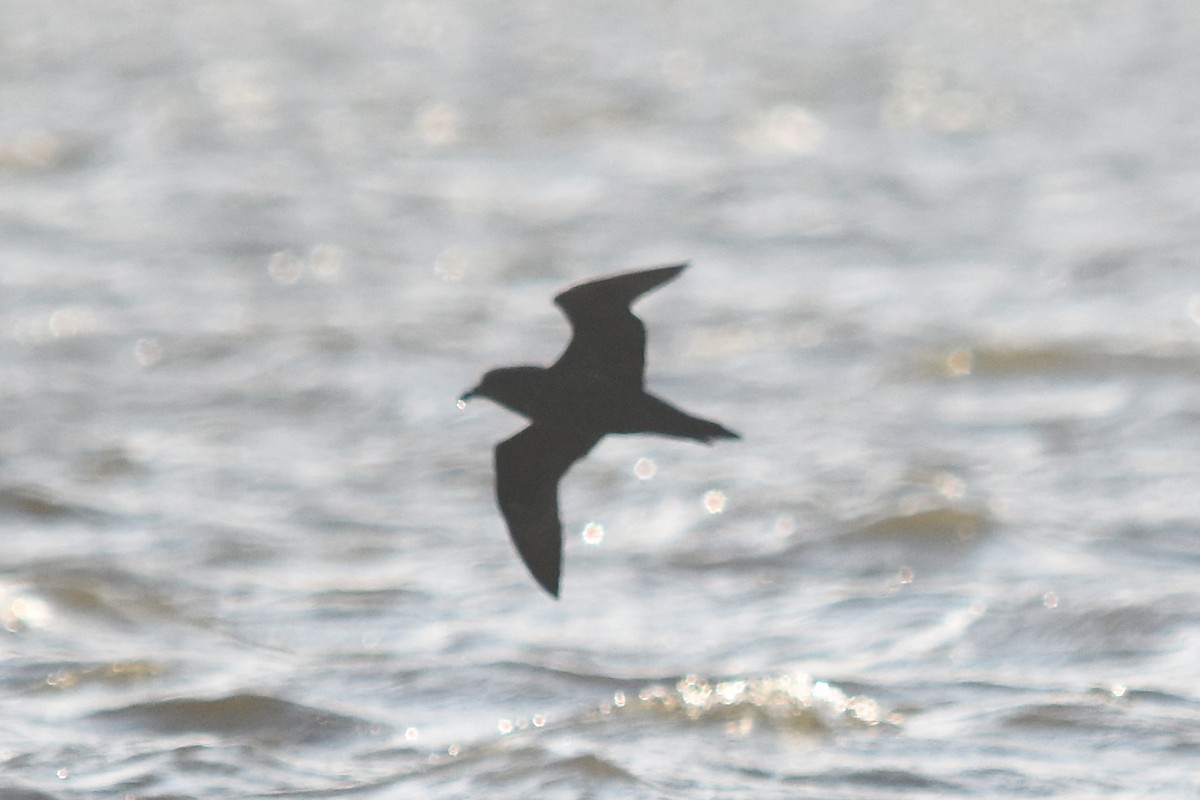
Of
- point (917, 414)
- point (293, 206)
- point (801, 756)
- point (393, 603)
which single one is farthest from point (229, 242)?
point (801, 756)

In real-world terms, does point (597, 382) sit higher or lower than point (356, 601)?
higher

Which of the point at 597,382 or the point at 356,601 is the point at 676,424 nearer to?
the point at 597,382

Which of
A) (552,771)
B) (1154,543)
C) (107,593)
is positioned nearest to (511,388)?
(552,771)

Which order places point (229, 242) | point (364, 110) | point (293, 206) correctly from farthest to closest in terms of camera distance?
point (364, 110)
point (293, 206)
point (229, 242)

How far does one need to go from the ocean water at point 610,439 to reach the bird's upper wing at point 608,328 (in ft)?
9.37

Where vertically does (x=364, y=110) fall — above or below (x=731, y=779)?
above

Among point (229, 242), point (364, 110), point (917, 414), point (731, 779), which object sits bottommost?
point (731, 779)

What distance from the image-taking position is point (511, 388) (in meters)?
5.81

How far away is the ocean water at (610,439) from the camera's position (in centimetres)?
898

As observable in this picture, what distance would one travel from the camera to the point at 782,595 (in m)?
10.8

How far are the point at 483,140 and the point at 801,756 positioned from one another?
15491 millimetres

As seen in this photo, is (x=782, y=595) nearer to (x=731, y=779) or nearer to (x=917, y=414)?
(x=731, y=779)

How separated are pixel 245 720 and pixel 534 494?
3.19 m

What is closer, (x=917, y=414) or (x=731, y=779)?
(x=731, y=779)
